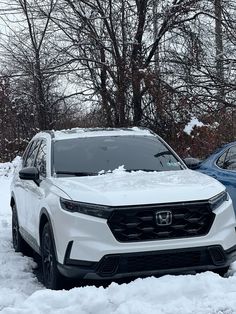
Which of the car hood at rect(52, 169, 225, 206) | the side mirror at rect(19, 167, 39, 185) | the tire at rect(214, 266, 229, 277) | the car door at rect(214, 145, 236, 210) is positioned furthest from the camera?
the car door at rect(214, 145, 236, 210)

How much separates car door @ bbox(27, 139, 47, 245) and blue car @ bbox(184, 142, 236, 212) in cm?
199

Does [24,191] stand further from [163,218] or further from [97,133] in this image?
[163,218]

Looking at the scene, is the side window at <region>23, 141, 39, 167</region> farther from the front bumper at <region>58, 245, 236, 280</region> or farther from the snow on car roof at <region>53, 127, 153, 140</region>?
the front bumper at <region>58, 245, 236, 280</region>

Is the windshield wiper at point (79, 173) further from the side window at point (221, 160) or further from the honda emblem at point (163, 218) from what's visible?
the side window at point (221, 160)

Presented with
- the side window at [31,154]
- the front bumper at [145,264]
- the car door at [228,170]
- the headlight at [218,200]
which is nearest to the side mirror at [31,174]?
the side window at [31,154]

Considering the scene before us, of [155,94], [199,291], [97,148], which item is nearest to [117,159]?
[97,148]

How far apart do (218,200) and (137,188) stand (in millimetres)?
804

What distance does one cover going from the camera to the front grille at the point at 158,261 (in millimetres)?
5387

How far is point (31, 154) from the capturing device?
834 centimetres

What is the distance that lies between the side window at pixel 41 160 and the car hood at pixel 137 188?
66cm

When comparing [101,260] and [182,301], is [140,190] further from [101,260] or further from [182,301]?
[182,301]

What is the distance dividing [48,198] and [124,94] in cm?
1190

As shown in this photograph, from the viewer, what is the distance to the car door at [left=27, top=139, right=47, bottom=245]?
6550 mm

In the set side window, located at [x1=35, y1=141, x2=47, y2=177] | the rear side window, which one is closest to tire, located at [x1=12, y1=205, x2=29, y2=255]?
the rear side window
